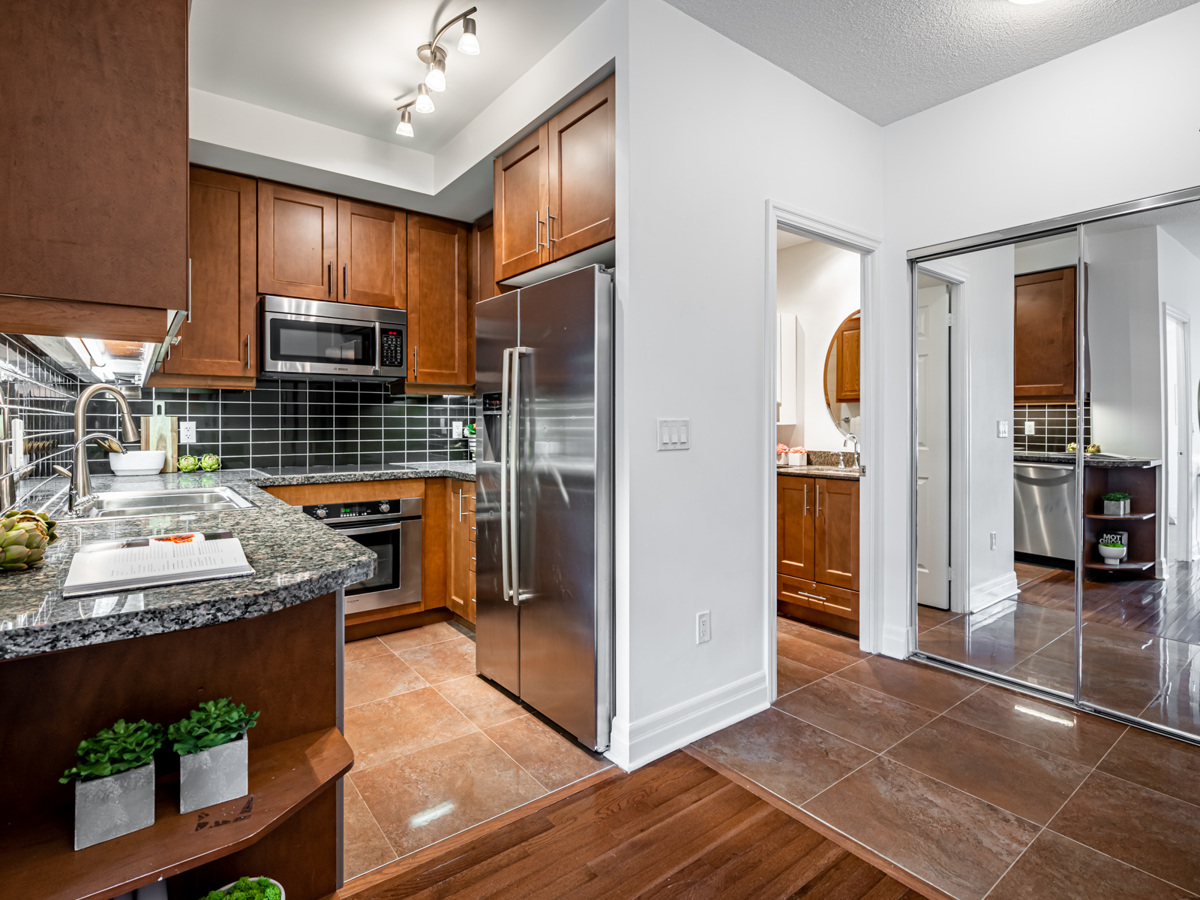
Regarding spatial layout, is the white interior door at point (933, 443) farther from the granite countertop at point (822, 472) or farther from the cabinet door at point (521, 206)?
the cabinet door at point (521, 206)

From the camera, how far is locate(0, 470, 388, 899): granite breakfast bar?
835 mm

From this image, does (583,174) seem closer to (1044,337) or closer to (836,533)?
(1044,337)

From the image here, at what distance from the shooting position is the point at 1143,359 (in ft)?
7.85

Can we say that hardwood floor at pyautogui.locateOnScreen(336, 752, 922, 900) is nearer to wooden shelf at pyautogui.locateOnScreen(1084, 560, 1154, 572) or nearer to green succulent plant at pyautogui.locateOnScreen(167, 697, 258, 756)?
green succulent plant at pyautogui.locateOnScreen(167, 697, 258, 756)

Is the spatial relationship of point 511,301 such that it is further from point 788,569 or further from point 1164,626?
point 1164,626

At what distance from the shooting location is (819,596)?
3496 millimetres

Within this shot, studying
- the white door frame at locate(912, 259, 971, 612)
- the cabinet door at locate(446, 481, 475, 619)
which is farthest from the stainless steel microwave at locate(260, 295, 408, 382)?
the white door frame at locate(912, 259, 971, 612)

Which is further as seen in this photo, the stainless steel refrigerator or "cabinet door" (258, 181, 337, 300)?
"cabinet door" (258, 181, 337, 300)

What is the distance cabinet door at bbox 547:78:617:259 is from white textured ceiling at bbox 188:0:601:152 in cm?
30

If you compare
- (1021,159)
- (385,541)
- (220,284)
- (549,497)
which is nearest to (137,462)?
(220,284)

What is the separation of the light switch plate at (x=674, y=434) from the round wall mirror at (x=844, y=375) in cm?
213

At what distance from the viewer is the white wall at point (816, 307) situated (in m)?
4.18

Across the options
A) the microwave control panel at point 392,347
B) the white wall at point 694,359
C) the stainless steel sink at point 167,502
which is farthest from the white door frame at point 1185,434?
the microwave control panel at point 392,347

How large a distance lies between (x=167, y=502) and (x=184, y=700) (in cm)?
169
